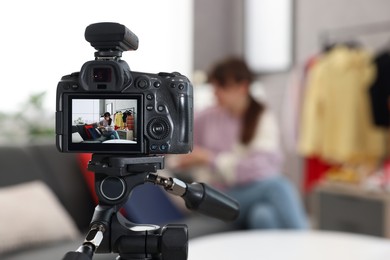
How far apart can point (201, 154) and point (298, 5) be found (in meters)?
2.13

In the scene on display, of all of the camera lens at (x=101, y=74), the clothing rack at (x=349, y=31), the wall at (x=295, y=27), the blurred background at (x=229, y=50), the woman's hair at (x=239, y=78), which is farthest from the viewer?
the wall at (x=295, y=27)

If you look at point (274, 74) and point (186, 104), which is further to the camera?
point (274, 74)

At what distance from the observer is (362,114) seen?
332 centimetres

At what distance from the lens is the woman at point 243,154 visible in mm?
2377

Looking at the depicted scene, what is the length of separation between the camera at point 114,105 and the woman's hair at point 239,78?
1.93 meters

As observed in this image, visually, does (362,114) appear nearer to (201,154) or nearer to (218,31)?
(201,154)

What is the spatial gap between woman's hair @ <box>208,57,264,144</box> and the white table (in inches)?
42.1

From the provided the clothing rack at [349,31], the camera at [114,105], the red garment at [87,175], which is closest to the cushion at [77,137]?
the camera at [114,105]

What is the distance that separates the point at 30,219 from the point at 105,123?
1.39 metres

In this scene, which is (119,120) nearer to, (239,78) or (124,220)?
(124,220)

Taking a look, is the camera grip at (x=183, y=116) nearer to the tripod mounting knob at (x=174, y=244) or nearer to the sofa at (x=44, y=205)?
the tripod mounting knob at (x=174, y=244)

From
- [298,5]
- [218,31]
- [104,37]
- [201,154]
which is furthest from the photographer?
[218,31]

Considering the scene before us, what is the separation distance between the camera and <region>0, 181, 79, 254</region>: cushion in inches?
71.0

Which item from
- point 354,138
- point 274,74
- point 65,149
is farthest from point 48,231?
point 274,74
